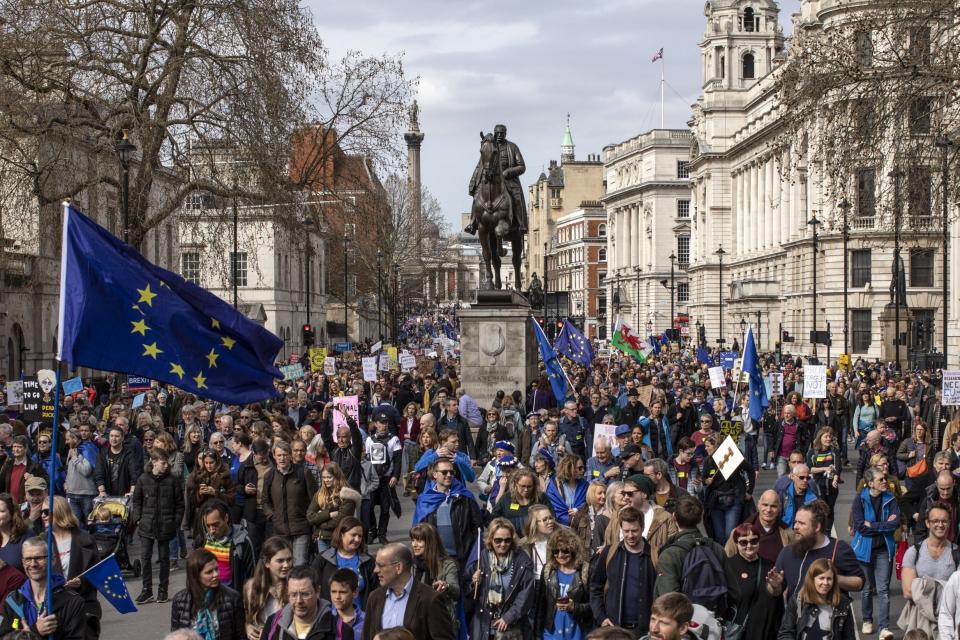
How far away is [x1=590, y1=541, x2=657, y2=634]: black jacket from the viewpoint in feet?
27.3

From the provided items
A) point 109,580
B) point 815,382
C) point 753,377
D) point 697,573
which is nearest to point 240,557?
point 109,580

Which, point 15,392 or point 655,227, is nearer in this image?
point 15,392

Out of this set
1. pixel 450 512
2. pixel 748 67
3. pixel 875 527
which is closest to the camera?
pixel 450 512

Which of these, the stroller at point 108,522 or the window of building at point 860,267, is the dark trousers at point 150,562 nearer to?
the stroller at point 108,522

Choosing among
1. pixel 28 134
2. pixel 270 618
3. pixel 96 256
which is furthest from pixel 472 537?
pixel 28 134

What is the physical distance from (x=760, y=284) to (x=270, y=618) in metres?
78.1

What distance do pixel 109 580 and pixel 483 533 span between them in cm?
275

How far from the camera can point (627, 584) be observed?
27.3 feet

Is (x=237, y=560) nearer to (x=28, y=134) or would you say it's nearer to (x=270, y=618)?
(x=270, y=618)

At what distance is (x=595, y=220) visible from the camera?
15562cm

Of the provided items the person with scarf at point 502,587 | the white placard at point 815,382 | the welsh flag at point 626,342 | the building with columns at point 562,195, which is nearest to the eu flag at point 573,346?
the welsh flag at point 626,342

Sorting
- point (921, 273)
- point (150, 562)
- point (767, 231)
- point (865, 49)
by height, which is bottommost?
point (150, 562)

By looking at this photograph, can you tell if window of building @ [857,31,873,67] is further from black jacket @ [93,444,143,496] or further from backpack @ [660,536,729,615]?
backpack @ [660,536,729,615]

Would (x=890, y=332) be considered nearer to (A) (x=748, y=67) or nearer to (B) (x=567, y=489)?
(A) (x=748, y=67)
